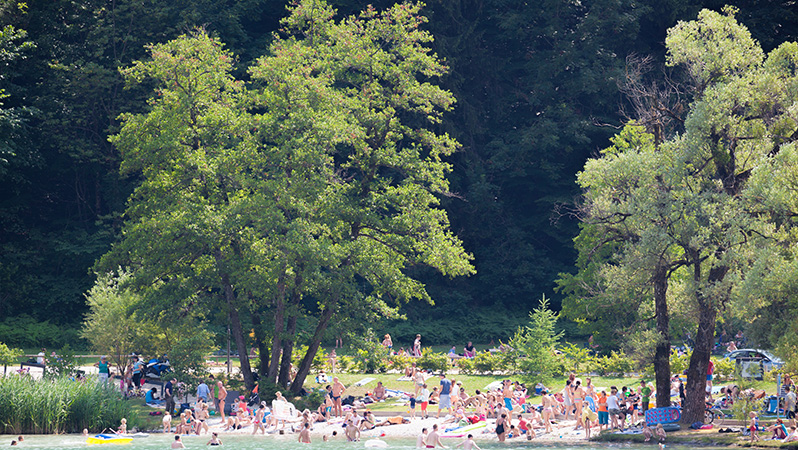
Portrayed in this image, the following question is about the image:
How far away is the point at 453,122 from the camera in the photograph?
6656 cm

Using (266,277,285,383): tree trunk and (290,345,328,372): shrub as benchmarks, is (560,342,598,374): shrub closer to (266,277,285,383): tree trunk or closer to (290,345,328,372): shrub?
(290,345,328,372): shrub

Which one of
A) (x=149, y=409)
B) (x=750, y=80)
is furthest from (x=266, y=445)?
(x=750, y=80)

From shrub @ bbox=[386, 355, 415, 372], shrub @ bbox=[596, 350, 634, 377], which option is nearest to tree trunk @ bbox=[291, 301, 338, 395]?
shrub @ bbox=[386, 355, 415, 372]

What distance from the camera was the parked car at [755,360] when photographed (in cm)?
3822

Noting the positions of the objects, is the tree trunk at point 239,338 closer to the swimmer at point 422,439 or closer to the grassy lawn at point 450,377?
the grassy lawn at point 450,377

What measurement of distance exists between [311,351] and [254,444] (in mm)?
8329

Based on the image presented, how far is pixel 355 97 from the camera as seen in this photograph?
40.2 metres

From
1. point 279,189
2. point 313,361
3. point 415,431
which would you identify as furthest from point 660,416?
point 313,361

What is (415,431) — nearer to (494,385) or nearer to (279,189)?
(494,385)

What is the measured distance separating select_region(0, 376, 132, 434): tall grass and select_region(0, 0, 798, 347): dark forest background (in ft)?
73.6

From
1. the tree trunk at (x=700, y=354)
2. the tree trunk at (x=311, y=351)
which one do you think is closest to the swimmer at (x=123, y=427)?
the tree trunk at (x=311, y=351)

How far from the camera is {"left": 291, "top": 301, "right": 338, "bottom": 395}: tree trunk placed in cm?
3903

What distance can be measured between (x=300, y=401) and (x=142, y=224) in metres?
9.40

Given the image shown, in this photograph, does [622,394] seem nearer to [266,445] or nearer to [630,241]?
[630,241]
